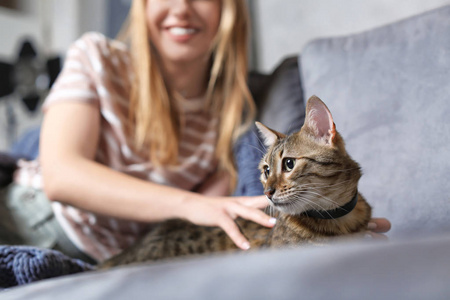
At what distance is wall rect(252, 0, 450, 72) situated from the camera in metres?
1.37

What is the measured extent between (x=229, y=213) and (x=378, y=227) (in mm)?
266

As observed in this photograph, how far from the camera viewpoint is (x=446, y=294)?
0.84 ft

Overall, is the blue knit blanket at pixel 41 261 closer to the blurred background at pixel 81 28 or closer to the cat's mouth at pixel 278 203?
the cat's mouth at pixel 278 203


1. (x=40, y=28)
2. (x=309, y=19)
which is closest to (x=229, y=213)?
(x=309, y=19)

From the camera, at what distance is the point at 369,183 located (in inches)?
28.0

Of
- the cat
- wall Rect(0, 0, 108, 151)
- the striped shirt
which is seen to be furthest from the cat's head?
wall Rect(0, 0, 108, 151)

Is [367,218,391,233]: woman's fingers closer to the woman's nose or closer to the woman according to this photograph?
the woman

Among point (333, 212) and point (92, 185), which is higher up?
point (333, 212)

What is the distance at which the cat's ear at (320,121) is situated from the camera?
0.49 metres

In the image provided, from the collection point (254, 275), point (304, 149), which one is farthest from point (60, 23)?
point (254, 275)

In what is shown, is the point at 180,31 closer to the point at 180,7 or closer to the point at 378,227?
the point at 180,7

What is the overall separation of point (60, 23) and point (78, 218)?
2.37m

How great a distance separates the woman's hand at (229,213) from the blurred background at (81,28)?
918 mm

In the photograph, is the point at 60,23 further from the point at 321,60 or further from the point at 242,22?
the point at 321,60
